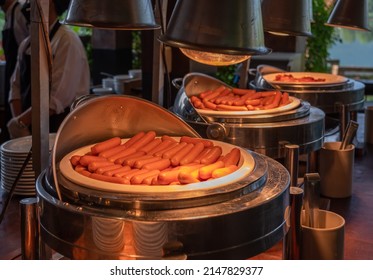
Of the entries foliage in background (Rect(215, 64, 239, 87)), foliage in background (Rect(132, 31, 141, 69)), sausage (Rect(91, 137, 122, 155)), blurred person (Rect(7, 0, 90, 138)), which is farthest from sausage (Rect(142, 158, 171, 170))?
foliage in background (Rect(132, 31, 141, 69))

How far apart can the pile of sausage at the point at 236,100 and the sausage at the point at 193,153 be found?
2.61 ft

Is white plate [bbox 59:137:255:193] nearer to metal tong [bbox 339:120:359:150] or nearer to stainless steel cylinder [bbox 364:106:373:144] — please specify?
metal tong [bbox 339:120:359:150]

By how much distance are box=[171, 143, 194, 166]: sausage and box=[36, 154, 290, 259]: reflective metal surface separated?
280 millimetres

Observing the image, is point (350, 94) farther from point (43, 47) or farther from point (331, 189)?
point (43, 47)

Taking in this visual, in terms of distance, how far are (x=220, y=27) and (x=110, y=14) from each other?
50 centimetres

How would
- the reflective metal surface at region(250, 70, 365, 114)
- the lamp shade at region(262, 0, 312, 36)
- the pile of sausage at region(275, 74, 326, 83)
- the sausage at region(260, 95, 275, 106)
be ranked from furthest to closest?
the pile of sausage at region(275, 74, 326, 83) → the reflective metal surface at region(250, 70, 365, 114) → the sausage at region(260, 95, 275, 106) → the lamp shade at region(262, 0, 312, 36)

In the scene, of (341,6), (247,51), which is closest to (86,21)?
(247,51)

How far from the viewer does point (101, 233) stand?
4.91 feet

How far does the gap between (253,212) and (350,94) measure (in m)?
2.39

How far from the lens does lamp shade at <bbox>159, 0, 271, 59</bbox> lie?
1498mm

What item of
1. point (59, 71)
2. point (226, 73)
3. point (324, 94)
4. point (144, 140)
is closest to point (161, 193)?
point (144, 140)

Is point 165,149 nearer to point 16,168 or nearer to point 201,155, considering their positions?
point 201,155

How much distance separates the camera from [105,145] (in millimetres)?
1963

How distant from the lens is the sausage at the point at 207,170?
171 centimetres
